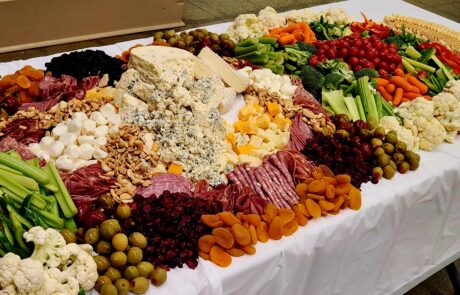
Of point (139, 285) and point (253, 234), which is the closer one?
point (139, 285)

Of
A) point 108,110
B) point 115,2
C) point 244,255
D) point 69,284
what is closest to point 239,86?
point 108,110

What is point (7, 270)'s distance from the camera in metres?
1.56

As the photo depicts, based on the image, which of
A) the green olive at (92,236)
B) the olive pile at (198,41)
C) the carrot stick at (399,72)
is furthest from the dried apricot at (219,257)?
the carrot stick at (399,72)

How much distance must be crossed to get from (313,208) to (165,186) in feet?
2.19

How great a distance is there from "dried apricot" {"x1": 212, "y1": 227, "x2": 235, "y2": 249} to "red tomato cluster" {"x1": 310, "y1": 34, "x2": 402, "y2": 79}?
5.94 feet

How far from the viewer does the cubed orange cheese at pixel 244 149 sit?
8.41 ft

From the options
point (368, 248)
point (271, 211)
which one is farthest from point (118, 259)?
point (368, 248)

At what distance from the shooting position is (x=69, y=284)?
5.47 feet

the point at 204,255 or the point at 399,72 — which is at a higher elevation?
the point at 399,72

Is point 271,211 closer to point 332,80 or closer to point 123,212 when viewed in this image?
point 123,212

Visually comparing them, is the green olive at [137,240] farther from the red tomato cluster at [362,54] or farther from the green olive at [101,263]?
the red tomato cluster at [362,54]

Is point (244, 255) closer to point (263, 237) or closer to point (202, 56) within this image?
point (263, 237)

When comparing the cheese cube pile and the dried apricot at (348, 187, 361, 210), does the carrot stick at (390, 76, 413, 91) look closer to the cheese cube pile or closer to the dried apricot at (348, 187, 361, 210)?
the cheese cube pile

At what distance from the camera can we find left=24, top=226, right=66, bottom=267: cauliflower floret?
66.4 inches
